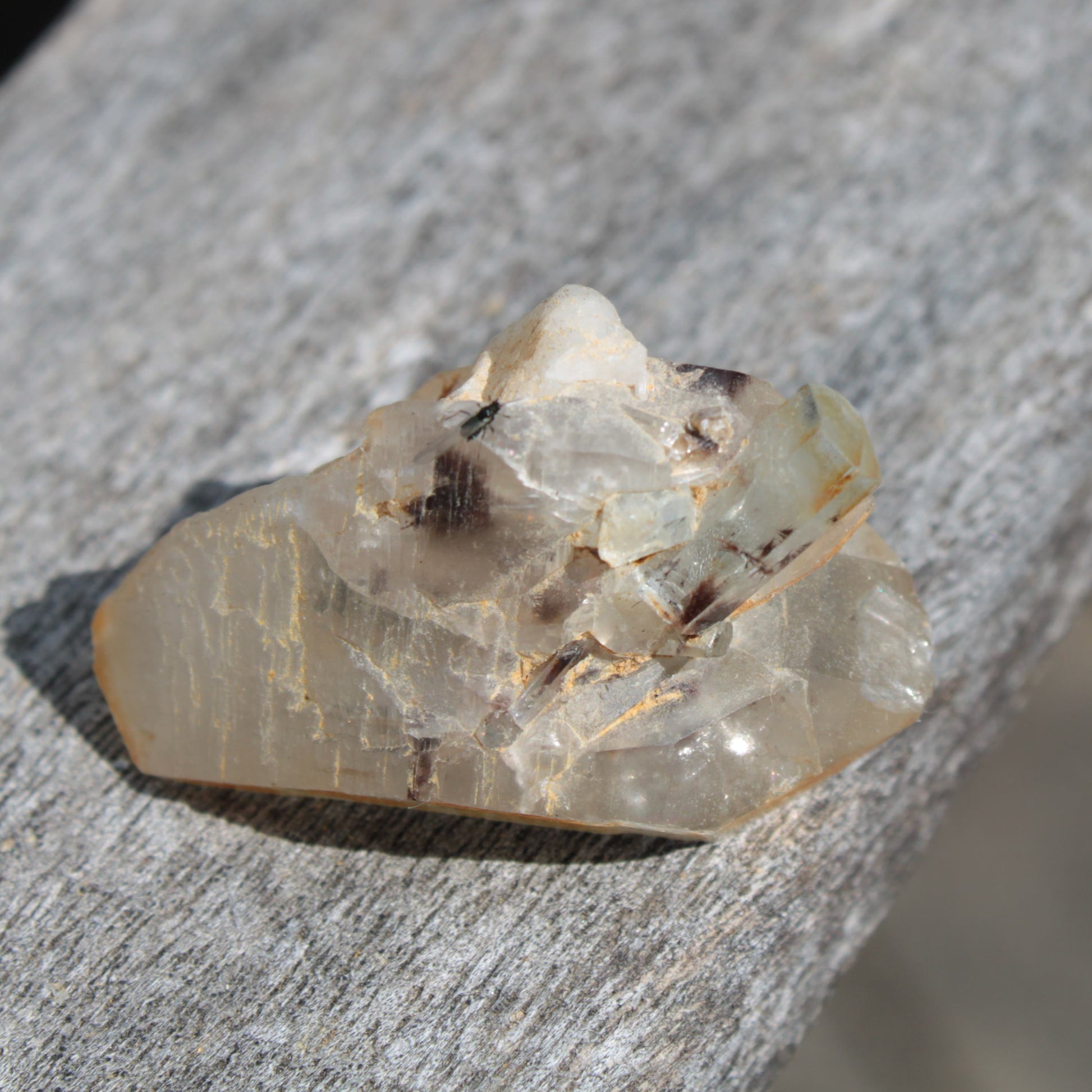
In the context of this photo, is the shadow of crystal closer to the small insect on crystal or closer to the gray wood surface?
the gray wood surface

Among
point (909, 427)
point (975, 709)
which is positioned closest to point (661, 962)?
point (975, 709)

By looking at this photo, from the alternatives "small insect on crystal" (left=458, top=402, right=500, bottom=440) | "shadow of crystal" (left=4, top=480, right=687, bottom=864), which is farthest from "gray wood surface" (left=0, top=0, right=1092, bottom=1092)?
"small insect on crystal" (left=458, top=402, right=500, bottom=440)

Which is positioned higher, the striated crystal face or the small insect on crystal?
the small insect on crystal

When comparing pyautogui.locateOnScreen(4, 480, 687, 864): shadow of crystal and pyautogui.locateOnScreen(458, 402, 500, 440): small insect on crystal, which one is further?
pyautogui.locateOnScreen(4, 480, 687, 864): shadow of crystal

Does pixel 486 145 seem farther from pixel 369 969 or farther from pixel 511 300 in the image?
pixel 369 969

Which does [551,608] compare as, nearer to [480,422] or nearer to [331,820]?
[480,422]

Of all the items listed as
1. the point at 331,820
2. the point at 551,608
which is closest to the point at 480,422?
the point at 551,608

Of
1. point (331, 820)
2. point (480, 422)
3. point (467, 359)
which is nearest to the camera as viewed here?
point (480, 422)
